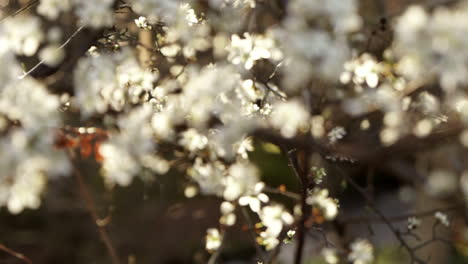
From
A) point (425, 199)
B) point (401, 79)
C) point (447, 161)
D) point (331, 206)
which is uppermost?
point (401, 79)

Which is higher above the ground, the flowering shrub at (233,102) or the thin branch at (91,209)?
the flowering shrub at (233,102)

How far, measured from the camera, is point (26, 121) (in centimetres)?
160

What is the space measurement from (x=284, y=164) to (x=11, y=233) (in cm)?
395

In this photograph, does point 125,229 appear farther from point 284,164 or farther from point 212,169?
point 212,169

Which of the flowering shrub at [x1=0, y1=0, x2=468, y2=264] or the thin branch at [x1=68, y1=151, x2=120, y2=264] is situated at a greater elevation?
the flowering shrub at [x1=0, y1=0, x2=468, y2=264]

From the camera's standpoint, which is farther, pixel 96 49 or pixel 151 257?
pixel 151 257

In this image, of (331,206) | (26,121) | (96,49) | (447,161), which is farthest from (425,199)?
(26,121)

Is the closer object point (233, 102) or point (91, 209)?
point (233, 102)

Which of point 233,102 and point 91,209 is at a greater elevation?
point 233,102

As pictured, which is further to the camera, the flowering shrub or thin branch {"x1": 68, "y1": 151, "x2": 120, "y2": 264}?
thin branch {"x1": 68, "y1": 151, "x2": 120, "y2": 264}

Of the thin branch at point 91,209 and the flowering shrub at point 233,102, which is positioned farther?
the thin branch at point 91,209

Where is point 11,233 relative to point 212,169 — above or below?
below

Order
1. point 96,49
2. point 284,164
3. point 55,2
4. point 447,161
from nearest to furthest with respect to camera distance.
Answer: point 55,2 < point 96,49 < point 447,161 < point 284,164

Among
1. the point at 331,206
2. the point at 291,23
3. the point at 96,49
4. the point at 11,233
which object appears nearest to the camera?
the point at 291,23
